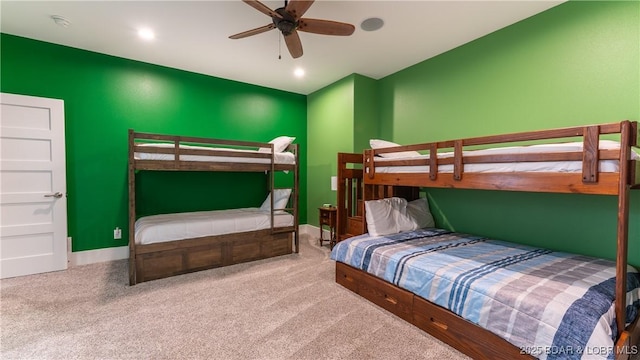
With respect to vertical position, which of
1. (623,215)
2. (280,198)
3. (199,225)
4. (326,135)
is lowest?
(199,225)

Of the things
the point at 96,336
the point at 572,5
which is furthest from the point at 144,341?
the point at 572,5

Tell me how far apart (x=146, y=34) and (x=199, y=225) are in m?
2.28

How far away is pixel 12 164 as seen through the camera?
2902 mm

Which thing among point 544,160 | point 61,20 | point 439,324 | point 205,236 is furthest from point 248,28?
point 439,324

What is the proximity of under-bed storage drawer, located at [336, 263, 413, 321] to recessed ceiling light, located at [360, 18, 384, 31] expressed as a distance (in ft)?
8.39

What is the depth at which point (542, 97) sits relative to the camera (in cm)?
260

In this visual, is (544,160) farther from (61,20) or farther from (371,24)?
(61,20)

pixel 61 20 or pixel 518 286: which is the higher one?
pixel 61 20

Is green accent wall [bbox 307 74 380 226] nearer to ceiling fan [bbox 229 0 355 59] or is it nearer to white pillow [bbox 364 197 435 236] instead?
white pillow [bbox 364 197 435 236]

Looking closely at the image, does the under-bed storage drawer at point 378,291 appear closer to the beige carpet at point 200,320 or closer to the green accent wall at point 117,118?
the beige carpet at point 200,320

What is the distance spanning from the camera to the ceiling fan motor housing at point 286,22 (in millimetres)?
2070

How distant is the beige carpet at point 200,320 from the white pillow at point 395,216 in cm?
78

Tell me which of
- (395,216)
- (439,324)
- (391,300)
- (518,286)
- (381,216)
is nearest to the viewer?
(518,286)

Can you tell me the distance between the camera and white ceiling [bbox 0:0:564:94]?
98.3 inches
